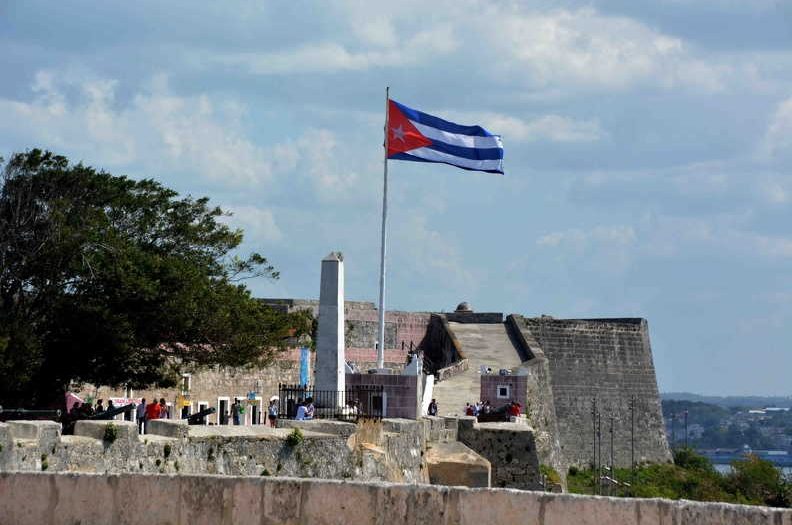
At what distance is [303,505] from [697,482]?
4440 centimetres

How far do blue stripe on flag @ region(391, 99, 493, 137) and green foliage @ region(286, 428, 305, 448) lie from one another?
39.2 ft

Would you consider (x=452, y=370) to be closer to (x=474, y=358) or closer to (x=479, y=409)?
(x=474, y=358)

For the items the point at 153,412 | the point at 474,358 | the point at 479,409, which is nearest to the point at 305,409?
the point at 153,412

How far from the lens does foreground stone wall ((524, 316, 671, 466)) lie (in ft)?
165

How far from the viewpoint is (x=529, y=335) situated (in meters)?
50.5

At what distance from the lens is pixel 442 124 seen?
28.3m

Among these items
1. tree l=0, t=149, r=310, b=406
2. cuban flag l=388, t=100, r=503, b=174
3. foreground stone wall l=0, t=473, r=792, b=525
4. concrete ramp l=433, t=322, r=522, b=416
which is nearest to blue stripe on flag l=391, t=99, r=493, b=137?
cuban flag l=388, t=100, r=503, b=174

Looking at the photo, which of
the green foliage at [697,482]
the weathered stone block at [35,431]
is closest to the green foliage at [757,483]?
the green foliage at [697,482]

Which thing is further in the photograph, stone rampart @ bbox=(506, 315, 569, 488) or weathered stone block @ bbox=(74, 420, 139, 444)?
stone rampart @ bbox=(506, 315, 569, 488)

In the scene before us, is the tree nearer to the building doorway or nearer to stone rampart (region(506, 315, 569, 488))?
the building doorway

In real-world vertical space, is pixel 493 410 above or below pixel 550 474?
above

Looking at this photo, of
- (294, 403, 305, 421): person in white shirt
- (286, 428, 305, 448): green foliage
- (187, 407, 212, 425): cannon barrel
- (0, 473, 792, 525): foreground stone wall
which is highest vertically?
(294, 403, 305, 421): person in white shirt

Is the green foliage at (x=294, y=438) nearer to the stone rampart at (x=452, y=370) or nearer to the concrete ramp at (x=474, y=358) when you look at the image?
the concrete ramp at (x=474, y=358)

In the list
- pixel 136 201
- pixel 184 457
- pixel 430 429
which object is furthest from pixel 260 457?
pixel 136 201
